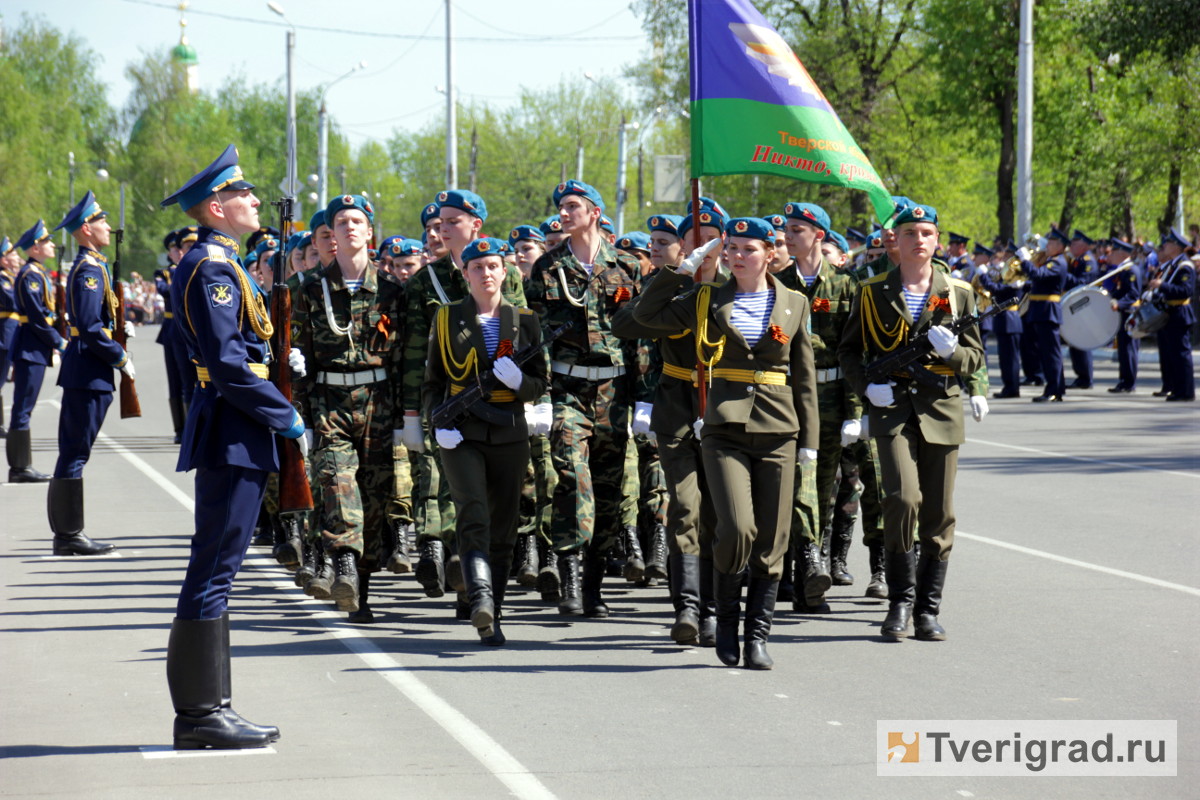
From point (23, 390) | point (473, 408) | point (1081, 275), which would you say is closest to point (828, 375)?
point (473, 408)

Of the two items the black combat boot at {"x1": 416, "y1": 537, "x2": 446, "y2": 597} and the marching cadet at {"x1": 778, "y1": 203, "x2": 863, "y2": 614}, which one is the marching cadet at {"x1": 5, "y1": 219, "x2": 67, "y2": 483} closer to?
the black combat boot at {"x1": 416, "y1": 537, "x2": 446, "y2": 597}

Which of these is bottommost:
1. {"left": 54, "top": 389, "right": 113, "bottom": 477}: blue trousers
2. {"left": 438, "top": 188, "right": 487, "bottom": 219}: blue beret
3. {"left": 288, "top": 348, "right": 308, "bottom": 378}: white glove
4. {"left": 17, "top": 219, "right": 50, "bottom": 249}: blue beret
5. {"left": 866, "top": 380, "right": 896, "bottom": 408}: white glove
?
{"left": 54, "top": 389, "right": 113, "bottom": 477}: blue trousers

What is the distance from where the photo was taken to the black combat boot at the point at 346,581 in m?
8.38

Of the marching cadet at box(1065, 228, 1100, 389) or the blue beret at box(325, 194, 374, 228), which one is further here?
the marching cadet at box(1065, 228, 1100, 389)

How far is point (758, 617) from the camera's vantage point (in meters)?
7.57

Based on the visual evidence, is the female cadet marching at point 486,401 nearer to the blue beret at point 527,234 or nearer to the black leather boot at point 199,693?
the black leather boot at point 199,693

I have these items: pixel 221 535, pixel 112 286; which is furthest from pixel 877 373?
pixel 112 286

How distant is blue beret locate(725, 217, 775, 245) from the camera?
7.54 meters

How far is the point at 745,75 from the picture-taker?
851cm

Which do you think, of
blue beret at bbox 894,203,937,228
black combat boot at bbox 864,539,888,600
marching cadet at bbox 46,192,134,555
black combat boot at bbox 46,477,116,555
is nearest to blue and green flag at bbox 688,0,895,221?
blue beret at bbox 894,203,937,228

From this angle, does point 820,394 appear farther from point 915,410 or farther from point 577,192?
point 577,192

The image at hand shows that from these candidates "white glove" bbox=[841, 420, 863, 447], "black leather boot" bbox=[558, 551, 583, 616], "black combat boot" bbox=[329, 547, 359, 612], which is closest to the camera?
"black combat boot" bbox=[329, 547, 359, 612]

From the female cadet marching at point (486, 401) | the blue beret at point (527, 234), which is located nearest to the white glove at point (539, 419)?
the female cadet marching at point (486, 401)

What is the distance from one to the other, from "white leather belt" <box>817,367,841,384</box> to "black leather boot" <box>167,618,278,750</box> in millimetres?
4203
